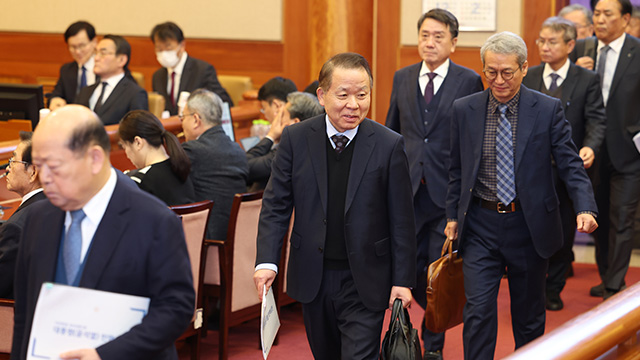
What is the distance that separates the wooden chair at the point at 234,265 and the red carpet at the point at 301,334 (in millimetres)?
259

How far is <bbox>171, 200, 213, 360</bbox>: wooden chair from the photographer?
402 cm

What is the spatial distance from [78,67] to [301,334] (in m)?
4.07

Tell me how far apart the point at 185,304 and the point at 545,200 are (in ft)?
6.85

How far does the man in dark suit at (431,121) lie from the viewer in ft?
15.2

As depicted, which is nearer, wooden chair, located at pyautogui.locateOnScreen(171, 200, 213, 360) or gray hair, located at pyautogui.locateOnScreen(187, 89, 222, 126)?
wooden chair, located at pyautogui.locateOnScreen(171, 200, 213, 360)

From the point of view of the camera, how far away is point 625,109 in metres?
5.60

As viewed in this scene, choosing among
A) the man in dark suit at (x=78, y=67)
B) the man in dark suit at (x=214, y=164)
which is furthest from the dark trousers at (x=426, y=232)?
the man in dark suit at (x=78, y=67)

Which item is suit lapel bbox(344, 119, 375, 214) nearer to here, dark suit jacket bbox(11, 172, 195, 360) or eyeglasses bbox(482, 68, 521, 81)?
eyeglasses bbox(482, 68, 521, 81)

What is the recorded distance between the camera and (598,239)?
231 inches

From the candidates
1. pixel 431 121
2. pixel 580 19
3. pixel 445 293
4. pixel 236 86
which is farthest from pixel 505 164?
pixel 236 86

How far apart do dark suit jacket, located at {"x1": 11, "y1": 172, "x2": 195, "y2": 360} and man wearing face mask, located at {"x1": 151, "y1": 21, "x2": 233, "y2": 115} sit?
18.2 ft

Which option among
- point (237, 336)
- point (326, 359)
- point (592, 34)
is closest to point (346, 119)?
point (326, 359)

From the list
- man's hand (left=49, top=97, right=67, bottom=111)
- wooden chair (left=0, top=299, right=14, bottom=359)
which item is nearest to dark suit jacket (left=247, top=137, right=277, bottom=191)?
wooden chair (left=0, top=299, right=14, bottom=359)

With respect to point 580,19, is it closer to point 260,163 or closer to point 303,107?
point 303,107
